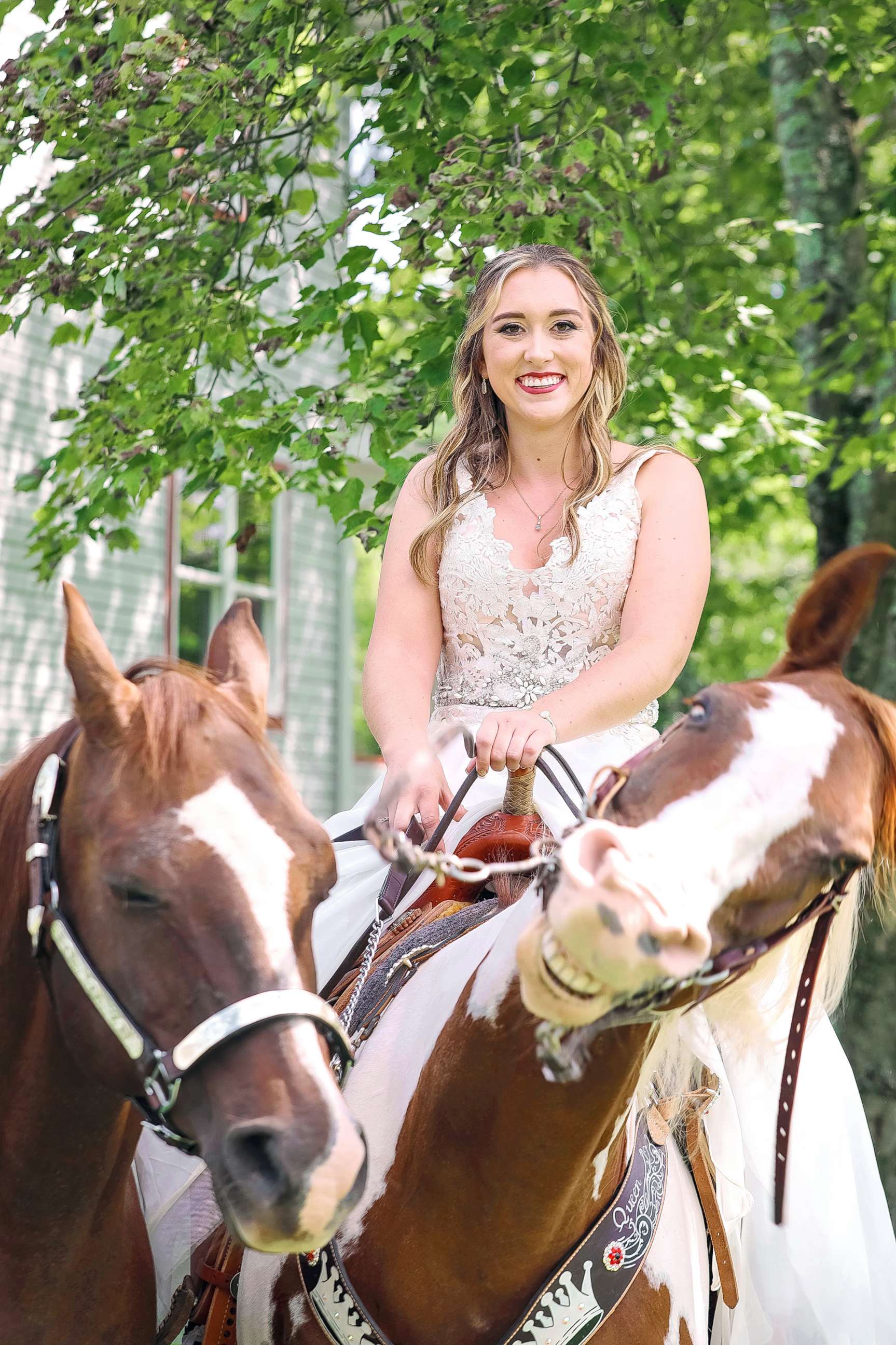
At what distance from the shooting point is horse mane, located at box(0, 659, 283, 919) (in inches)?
79.4

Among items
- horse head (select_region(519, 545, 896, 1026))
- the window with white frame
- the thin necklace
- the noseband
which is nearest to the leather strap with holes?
horse head (select_region(519, 545, 896, 1026))

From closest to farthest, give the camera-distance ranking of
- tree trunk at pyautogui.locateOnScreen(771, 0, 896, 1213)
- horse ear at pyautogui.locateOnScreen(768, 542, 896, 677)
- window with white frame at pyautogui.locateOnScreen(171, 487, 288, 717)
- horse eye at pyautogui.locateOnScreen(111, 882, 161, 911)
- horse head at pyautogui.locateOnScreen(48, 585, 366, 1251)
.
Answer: horse head at pyautogui.locateOnScreen(48, 585, 366, 1251), horse eye at pyautogui.locateOnScreen(111, 882, 161, 911), horse ear at pyautogui.locateOnScreen(768, 542, 896, 677), tree trunk at pyautogui.locateOnScreen(771, 0, 896, 1213), window with white frame at pyautogui.locateOnScreen(171, 487, 288, 717)

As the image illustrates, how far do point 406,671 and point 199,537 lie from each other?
765 centimetres

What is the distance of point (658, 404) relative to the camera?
5.85 m

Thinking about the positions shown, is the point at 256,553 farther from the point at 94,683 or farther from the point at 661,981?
the point at 661,981

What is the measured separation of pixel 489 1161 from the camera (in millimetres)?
2273

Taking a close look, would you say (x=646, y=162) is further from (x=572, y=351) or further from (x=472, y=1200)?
(x=472, y=1200)

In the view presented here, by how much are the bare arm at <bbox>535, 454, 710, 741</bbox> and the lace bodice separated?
0.05 meters

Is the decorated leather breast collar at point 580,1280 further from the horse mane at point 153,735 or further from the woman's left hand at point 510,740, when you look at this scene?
the horse mane at point 153,735

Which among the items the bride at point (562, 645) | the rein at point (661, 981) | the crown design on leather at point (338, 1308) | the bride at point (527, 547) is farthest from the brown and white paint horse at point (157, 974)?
the bride at point (527, 547)

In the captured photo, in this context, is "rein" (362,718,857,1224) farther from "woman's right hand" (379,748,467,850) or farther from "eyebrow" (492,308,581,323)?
"eyebrow" (492,308,581,323)

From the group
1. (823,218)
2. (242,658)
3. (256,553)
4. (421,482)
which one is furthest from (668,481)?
(256,553)

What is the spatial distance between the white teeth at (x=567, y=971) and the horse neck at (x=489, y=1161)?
11.6 inches

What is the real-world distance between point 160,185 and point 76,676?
129 inches
